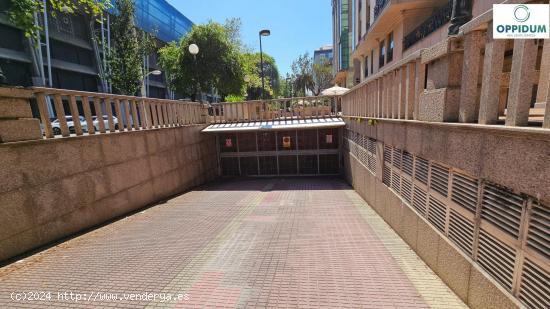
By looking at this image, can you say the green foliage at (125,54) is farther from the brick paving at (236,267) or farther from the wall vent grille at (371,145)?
the wall vent grille at (371,145)

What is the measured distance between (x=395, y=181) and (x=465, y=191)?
8.37ft

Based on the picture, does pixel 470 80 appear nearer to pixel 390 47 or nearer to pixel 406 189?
pixel 406 189

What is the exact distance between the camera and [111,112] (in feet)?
23.7

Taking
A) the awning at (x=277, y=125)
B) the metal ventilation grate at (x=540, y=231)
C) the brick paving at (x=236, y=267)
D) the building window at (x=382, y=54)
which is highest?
the building window at (x=382, y=54)

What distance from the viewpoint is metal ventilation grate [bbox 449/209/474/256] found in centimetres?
312

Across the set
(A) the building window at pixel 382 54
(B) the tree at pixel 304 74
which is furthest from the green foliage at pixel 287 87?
(A) the building window at pixel 382 54

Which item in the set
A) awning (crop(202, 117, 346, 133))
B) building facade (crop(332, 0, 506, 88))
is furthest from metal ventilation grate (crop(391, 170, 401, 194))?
building facade (crop(332, 0, 506, 88))

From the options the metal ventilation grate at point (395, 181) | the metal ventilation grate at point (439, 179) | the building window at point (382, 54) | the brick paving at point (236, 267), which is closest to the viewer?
the brick paving at point (236, 267)

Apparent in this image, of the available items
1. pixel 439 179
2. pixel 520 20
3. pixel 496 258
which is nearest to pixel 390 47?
pixel 439 179

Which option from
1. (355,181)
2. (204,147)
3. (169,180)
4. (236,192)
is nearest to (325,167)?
(355,181)

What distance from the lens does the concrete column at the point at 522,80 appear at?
2.42m

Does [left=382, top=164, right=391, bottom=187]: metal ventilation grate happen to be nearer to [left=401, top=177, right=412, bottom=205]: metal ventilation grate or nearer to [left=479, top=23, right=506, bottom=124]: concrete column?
[left=401, top=177, right=412, bottom=205]: metal ventilation grate

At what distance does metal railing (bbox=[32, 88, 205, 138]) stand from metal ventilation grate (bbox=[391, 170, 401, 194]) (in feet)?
25.4

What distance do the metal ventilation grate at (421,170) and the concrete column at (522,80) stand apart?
6.21 ft
